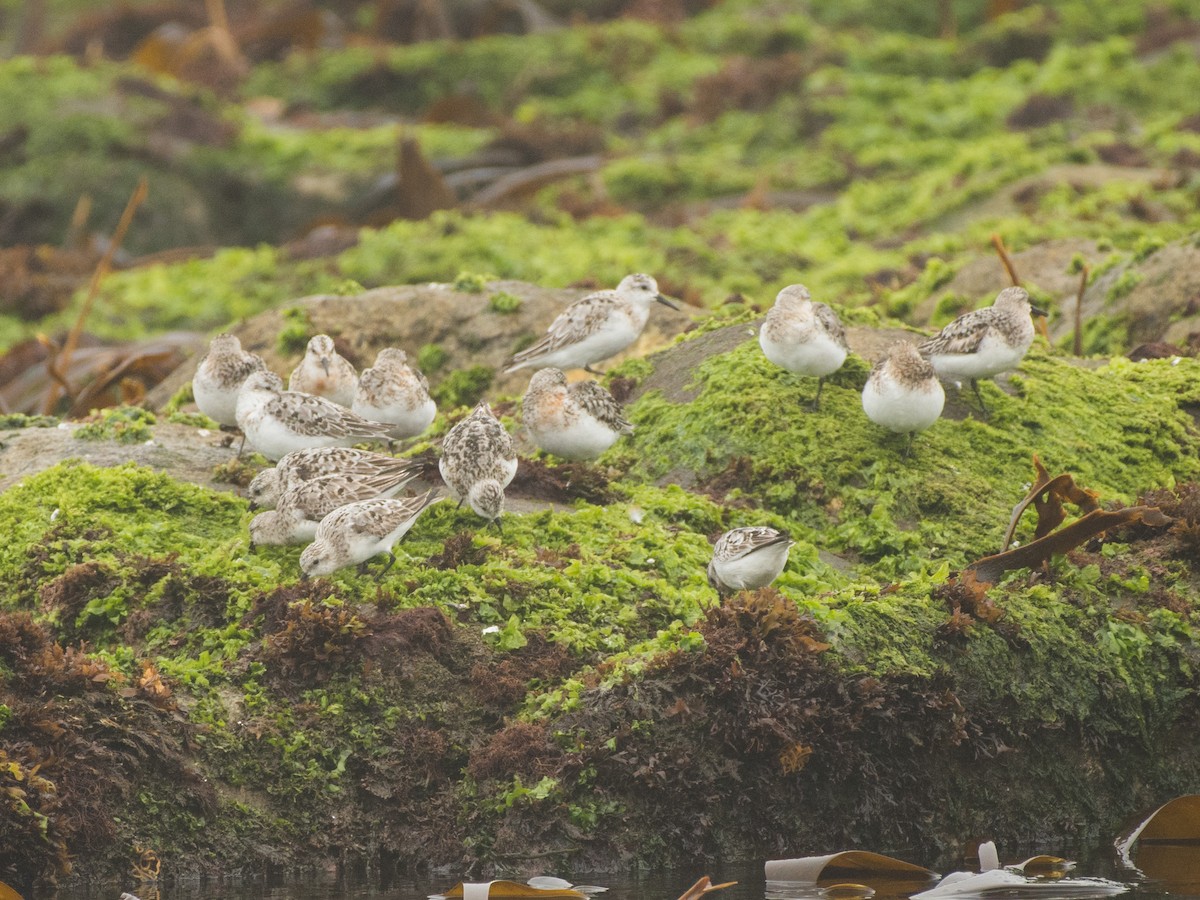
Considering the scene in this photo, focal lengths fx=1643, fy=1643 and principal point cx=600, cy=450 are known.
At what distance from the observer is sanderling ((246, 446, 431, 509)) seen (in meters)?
10.6

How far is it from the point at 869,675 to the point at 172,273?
1715 cm

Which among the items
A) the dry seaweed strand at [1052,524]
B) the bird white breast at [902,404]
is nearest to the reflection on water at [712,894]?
the dry seaweed strand at [1052,524]

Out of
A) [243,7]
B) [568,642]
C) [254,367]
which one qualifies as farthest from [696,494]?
[243,7]

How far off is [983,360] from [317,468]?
15.5 ft

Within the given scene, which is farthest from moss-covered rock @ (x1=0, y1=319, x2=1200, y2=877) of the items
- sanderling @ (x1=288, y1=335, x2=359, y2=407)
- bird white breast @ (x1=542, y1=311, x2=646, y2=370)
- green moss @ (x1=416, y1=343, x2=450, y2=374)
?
green moss @ (x1=416, y1=343, x2=450, y2=374)

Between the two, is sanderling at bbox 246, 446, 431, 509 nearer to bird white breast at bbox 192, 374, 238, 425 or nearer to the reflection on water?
bird white breast at bbox 192, 374, 238, 425

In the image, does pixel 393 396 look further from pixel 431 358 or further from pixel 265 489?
pixel 431 358

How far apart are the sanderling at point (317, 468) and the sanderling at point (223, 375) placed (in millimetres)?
1269

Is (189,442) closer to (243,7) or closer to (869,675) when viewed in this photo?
(869,675)

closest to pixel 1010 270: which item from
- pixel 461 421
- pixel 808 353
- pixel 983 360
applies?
pixel 983 360

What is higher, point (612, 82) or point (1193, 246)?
point (612, 82)

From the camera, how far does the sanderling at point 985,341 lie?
11586 mm

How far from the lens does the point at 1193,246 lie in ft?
52.5

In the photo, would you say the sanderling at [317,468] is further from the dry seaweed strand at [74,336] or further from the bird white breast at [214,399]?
the dry seaweed strand at [74,336]
